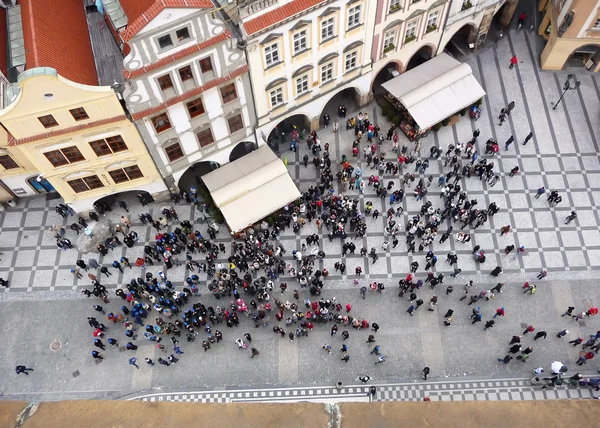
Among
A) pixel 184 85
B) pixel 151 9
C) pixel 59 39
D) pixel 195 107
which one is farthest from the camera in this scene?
pixel 195 107

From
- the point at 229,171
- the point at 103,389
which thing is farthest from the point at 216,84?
the point at 103,389

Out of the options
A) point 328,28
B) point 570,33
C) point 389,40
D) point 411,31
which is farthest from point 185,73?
point 570,33

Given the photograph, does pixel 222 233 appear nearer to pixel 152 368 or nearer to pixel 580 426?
pixel 152 368

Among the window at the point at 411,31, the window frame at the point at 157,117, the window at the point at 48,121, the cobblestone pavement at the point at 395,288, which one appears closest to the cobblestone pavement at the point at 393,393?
the cobblestone pavement at the point at 395,288

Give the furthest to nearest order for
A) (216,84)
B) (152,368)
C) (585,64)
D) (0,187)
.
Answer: (585,64) < (0,187) < (152,368) < (216,84)

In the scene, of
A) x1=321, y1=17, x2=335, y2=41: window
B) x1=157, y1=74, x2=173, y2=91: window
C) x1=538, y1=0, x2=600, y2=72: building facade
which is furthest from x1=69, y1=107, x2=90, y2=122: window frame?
x1=538, y1=0, x2=600, y2=72: building facade

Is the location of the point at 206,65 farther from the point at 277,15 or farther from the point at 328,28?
the point at 328,28
